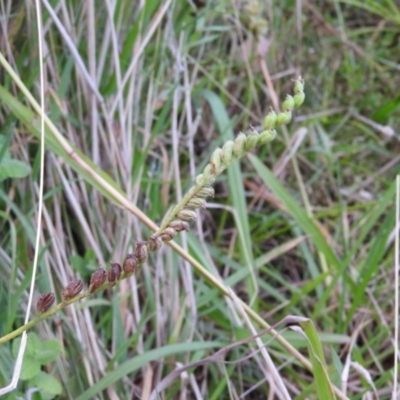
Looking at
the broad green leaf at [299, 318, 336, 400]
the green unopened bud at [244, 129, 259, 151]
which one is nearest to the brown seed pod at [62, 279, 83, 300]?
the green unopened bud at [244, 129, 259, 151]

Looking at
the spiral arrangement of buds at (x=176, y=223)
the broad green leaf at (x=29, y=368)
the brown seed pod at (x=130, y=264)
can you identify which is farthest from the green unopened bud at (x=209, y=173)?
the broad green leaf at (x=29, y=368)

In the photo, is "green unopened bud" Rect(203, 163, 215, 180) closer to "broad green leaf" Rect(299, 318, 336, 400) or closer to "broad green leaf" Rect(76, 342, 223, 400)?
"broad green leaf" Rect(299, 318, 336, 400)

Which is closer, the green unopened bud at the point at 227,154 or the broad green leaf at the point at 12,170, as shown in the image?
the green unopened bud at the point at 227,154

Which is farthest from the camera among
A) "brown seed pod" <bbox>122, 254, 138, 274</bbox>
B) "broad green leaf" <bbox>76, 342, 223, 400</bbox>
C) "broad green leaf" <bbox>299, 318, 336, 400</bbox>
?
"broad green leaf" <bbox>76, 342, 223, 400</bbox>

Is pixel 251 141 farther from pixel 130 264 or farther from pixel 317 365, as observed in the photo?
pixel 317 365

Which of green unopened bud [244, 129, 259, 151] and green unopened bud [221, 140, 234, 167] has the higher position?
green unopened bud [244, 129, 259, 151]

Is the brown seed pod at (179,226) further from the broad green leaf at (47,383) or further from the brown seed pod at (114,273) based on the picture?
the broad green leaf at (47,383)

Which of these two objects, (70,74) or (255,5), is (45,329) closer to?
(70,74)

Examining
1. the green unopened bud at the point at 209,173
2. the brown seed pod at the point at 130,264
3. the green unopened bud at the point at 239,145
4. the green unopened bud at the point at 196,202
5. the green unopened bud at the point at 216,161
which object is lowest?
the brown seed pod at the point at 130,264

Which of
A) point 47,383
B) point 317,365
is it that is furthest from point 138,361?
point 317,365
